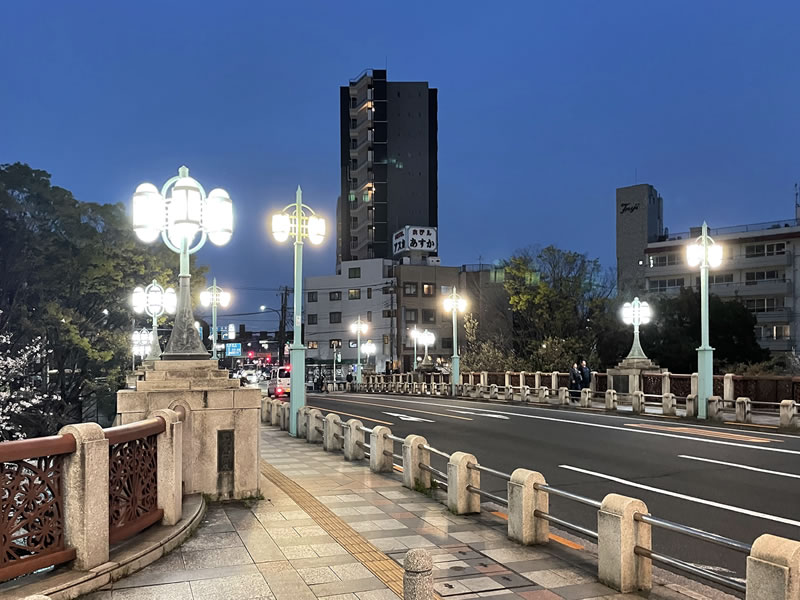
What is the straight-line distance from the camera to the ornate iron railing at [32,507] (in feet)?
17.1

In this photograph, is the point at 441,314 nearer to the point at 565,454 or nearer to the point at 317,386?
the point at 317,386

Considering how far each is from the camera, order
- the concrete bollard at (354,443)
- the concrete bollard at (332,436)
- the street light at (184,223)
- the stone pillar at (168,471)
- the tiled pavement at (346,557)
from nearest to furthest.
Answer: the tiled pavement at (346,557)
the stone pillar at (168,471)
the street light at (184,223)
the concrete bollard at (354,443)
the concrete bollard at (332,436)

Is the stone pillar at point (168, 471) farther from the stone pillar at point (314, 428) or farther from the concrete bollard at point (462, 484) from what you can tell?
the stone pillar at point (314, 428)

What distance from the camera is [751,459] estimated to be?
14.5 metres

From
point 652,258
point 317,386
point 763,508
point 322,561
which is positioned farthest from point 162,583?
point 652,258

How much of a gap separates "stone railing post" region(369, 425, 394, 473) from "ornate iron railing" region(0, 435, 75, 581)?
759 cm

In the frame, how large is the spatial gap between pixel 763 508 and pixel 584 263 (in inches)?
1563

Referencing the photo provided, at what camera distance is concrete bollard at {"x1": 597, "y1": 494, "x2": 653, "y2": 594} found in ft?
21.4

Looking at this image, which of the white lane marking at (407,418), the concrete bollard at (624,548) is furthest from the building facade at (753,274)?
the concrete bollard at (624,548)


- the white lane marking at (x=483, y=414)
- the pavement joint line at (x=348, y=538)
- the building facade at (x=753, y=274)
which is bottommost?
the white lane marking at (x=483, y=414)

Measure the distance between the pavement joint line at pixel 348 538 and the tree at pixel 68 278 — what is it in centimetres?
2869

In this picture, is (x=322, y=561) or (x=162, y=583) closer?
(x=162, y=583)

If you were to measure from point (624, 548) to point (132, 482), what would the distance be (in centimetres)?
506

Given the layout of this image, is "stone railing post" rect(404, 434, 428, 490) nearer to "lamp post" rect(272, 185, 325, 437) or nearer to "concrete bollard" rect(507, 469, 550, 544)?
"concrete bollard" rect(507, 469, 550, 544)
